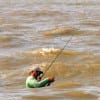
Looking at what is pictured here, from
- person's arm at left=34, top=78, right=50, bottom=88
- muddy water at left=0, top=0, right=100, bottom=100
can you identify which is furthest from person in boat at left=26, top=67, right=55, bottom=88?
muddy water at left=0, top=0, right=100, bottom=100

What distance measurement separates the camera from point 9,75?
1739 cm

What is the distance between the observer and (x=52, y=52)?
21547 mm

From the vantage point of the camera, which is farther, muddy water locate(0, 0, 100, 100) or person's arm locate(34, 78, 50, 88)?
person's arm locate(34, 78, 50, 88)

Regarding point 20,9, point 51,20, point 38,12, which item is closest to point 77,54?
point 51,20

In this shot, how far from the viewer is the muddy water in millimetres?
12984

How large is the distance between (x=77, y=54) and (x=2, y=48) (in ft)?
12.7

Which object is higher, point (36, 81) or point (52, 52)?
point (52, 52)

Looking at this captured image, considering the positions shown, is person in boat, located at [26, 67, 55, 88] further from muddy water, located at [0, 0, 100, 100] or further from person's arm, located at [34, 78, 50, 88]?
muddy water, located at [0, 0, 100, 100]

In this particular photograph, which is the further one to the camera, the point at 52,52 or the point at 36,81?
the point at 52,52

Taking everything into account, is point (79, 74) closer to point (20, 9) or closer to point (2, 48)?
point (2, 48)

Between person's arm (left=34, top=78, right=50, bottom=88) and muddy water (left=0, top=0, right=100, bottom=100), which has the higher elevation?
muddy water (left=0, top=0, right=100, bottom=100)

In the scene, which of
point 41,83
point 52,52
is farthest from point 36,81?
point 52,52

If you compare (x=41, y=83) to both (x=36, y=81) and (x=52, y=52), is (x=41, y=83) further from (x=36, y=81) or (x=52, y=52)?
(x=52, y=52)

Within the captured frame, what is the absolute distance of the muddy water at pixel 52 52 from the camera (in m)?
13.0
